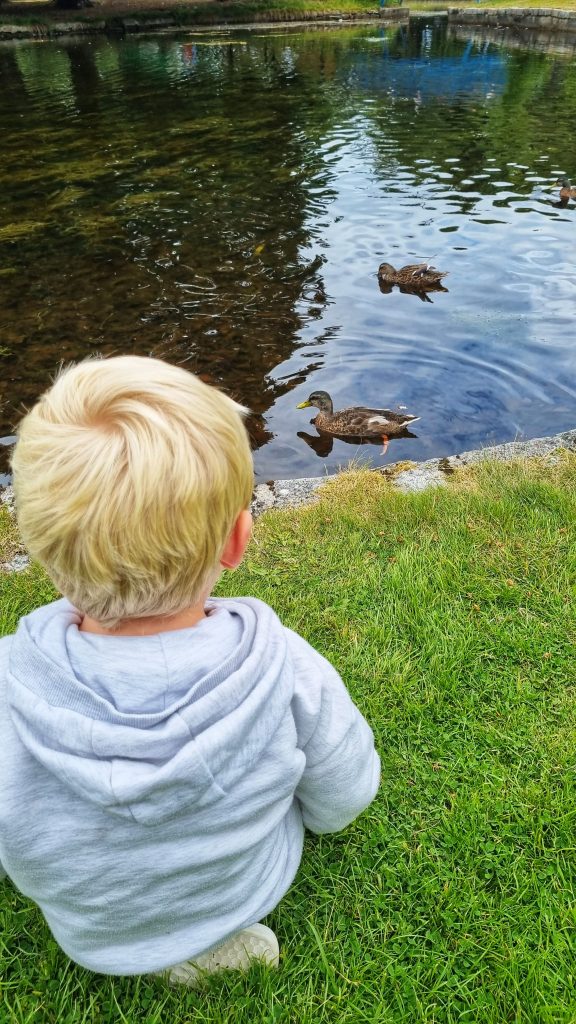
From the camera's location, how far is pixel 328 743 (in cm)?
172

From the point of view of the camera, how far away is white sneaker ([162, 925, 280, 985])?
1.84 metres

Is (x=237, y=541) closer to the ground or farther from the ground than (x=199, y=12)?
closer to the ground

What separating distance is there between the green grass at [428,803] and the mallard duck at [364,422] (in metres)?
2.18

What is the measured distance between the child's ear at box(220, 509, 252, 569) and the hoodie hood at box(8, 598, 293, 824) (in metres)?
0.19

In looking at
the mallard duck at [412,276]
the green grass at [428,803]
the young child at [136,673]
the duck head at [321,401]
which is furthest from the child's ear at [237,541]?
the mallard duck at [412,276]

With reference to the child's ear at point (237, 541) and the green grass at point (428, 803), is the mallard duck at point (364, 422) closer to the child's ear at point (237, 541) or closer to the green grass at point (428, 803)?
the green grass at point (428, 803)

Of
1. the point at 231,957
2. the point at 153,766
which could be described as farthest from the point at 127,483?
the point at 231,957

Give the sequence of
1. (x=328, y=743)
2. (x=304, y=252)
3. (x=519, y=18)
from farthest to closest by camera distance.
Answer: (x=519, y=18)
(x=304, y=252)
(x=328, y=743)

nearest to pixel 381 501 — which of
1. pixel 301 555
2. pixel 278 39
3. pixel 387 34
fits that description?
pixel 301 555

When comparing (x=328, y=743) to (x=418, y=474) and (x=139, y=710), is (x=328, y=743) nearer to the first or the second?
(x=139, y=710)

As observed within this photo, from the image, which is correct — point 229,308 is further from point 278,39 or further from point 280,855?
point 278,39

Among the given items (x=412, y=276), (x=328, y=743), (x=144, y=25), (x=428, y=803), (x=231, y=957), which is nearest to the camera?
(x=328, y=743)

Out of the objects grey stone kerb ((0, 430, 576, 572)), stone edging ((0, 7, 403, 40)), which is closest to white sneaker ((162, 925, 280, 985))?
grey stone kerb ((0, 430, 576, 572))

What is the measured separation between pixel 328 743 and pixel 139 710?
601 mm
